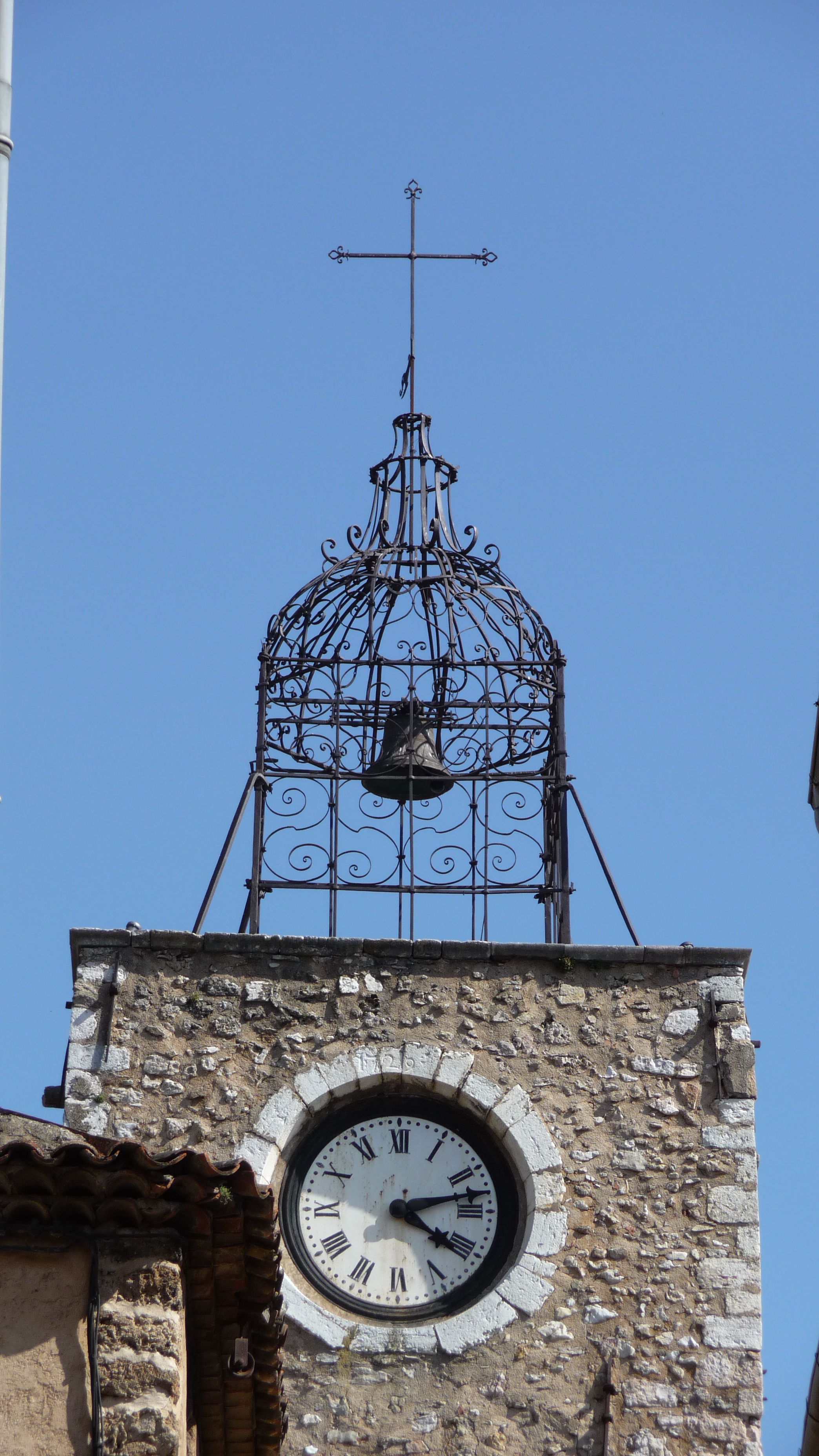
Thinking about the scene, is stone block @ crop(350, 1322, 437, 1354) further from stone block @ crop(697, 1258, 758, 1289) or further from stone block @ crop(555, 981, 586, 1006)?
stone block @ crop(555, 981, 586, 1006)

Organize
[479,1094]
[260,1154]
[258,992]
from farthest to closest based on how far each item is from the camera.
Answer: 1. [258,992]
2. [479,1094]
3. [260,1154]

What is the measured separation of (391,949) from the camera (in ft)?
39.2

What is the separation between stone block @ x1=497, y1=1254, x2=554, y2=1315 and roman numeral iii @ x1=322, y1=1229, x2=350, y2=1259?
0.76 meters

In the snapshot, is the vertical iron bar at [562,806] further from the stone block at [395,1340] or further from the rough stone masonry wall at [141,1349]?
the rough stone masonry wall at [141,1349]

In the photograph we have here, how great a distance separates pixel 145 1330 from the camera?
23.2ft

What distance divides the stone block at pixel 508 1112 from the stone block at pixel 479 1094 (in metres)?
0.03

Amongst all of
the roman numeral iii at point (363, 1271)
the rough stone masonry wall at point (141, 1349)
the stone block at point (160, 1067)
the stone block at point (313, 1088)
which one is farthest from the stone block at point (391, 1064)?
the rough stone masonry wall at point (141, 1349)

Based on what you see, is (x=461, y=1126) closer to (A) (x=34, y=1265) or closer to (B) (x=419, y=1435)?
(B) (x=419, y=1435)

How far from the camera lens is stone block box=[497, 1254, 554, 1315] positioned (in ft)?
36.7

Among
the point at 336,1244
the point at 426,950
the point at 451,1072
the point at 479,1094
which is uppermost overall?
the point at 426,950

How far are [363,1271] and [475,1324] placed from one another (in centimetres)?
59

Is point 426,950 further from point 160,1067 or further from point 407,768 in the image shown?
point 160,1067

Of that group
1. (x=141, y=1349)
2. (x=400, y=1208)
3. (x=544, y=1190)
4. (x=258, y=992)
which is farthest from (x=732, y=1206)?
(x=141, y=1349)

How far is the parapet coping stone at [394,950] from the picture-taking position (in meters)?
11.8
